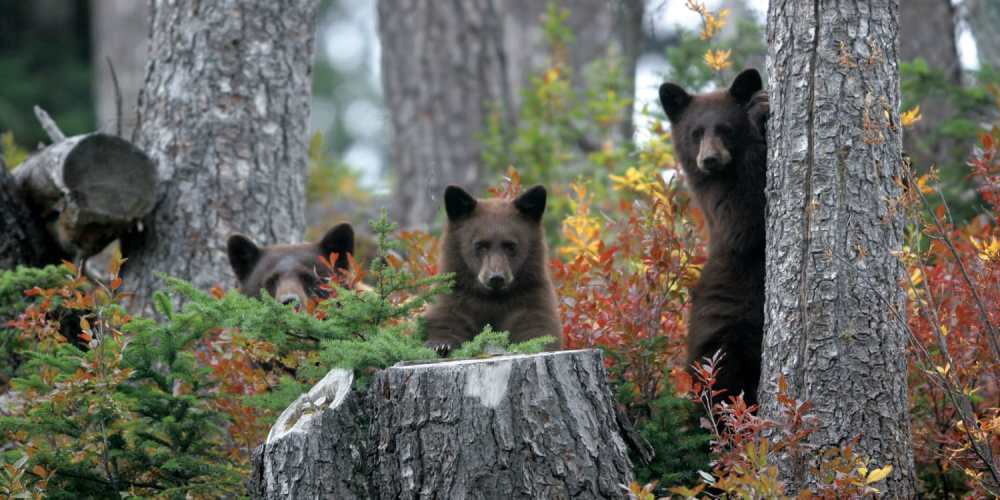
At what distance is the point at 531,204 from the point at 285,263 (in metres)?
1.61

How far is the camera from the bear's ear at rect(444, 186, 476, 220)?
20.7 ft

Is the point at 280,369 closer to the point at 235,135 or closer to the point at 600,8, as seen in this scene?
the point at 235,135

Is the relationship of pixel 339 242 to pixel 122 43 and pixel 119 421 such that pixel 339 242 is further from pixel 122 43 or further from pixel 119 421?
pixel 122 43

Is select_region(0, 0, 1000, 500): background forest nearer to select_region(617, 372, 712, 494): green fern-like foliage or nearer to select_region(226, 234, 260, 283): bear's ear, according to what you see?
select_region(617, 372, 712, 494): green fern-like foliage

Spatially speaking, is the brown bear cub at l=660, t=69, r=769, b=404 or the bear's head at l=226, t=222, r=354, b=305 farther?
the bear's head at l=226, t=222, r=354, b=305

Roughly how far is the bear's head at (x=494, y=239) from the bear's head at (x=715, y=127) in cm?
86

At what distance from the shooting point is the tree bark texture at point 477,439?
4281mm

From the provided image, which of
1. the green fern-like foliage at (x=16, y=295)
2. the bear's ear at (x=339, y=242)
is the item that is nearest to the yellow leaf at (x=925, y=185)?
the bear's ear at (x=339, y=242)

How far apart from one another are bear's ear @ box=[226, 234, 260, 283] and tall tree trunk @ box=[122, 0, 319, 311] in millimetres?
429

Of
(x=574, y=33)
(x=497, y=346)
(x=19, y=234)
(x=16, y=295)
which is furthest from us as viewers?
(x=574, y=33)

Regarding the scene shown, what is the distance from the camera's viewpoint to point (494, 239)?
624 cm

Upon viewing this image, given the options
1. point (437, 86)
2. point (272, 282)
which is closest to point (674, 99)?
point (272, 282)

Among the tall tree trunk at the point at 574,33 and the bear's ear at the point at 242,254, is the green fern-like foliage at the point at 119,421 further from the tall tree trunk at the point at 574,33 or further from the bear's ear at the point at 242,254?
the tall tree trunk at the point at 574,33

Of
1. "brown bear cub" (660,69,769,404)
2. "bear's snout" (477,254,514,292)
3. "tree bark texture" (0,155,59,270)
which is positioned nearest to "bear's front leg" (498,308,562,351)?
"bear's snout" (477,254,514,292)
